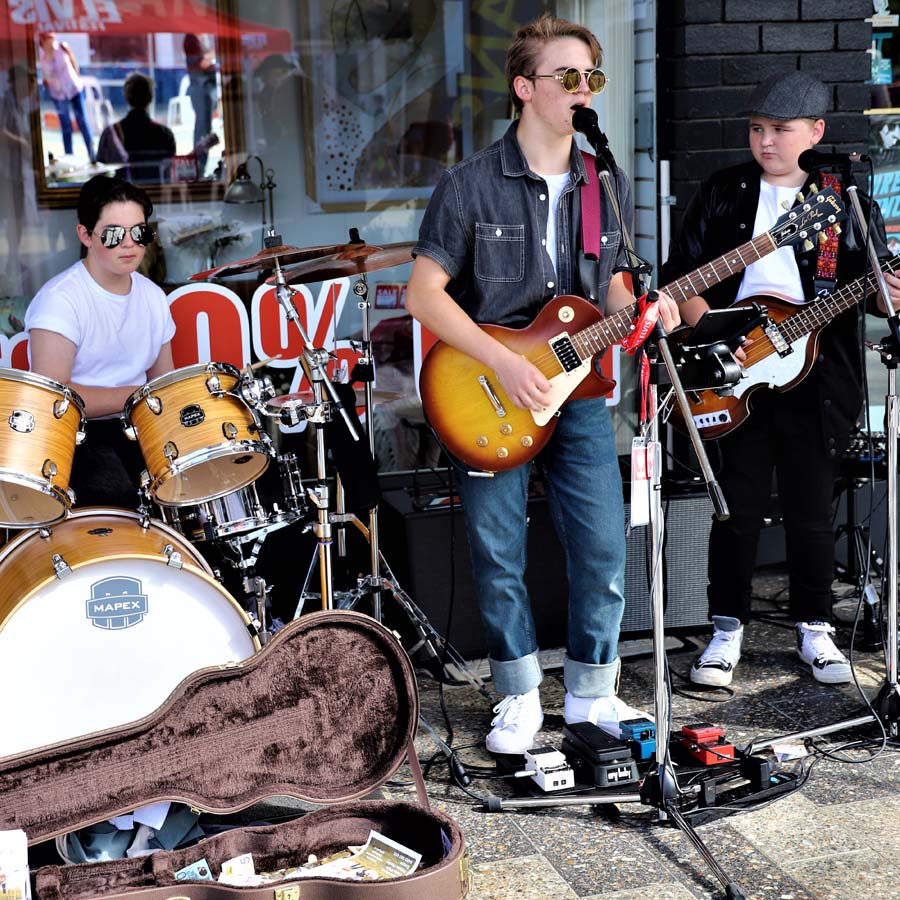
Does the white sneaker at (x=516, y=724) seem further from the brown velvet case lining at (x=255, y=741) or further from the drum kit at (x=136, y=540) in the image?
the drum kit at (x=136, y=540)

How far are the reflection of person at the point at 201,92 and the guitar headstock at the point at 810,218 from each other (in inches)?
99.6

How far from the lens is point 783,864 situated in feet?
10.2

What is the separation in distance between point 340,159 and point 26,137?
125 centimetres

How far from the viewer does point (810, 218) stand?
354 centimetres

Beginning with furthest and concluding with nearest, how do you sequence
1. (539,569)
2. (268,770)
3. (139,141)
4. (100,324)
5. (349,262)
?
(139,141) → (539,569) → (100,324) → (349,262) → (268,770)

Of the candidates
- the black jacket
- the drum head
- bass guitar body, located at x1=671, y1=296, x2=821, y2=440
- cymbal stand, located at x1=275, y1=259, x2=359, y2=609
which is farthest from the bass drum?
the black jacket

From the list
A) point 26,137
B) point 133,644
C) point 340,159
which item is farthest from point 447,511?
point 26,137

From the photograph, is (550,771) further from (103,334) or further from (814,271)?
(103,334)

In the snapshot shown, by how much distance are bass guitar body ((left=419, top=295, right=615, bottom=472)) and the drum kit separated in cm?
30

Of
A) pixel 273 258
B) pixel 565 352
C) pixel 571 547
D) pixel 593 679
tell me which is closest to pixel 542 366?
pixel 565 352

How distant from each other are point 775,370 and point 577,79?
4.47 feet

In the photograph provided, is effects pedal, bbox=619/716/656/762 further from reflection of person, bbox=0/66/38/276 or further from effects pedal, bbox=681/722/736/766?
reflection of person, bbox=0/66/38/276

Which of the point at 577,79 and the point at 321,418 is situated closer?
the point at 577,79

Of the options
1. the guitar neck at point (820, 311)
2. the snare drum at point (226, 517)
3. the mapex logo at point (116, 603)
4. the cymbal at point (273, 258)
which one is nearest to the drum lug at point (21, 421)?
the mapex logo at point (116, 603)
